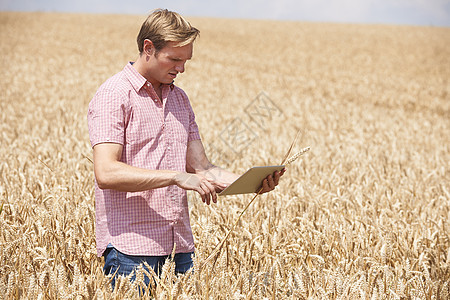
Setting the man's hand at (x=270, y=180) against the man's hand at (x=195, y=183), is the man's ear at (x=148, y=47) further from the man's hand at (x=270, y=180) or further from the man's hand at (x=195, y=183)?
the man's hand at (x=270, y=180)

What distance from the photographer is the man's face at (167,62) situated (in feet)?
6.95

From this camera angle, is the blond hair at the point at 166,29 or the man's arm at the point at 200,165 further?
the man's arm at the point at 200,165

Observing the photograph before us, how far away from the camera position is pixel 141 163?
218 cm

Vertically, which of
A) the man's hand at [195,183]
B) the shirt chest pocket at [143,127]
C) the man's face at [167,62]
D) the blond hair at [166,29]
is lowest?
the man's hand at [195,183]

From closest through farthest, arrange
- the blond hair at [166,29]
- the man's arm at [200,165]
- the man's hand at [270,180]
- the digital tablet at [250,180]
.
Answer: the digital tablet at [250,180]
the blond hair at [166,29]
the man's hand at [270,180]
the man's arm at [200,165]

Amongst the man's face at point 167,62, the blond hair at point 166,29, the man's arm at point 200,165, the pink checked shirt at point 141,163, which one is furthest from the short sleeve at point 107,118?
the man's arm at point 200,165

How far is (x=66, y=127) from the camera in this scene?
7.23 metres

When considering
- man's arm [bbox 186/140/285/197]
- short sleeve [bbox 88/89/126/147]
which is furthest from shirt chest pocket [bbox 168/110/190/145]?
short sleeve [bbox 88/89/126/147]

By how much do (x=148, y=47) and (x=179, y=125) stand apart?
15.9 inches

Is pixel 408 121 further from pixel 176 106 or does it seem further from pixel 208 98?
pixel 176 106

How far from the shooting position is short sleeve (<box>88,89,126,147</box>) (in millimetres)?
2021

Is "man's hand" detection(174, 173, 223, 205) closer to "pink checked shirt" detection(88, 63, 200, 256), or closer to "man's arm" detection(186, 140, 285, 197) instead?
"pink checked shirt" detection(88, 63, 200, 256)

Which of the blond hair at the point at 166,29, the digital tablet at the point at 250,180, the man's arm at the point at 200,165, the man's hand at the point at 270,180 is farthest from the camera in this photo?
the man's arm at the point at 200,165

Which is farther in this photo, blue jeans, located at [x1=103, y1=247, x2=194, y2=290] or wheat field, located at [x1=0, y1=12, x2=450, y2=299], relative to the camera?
wheat field, located at [x1=0, y1=12, x2=450, y2=299]
